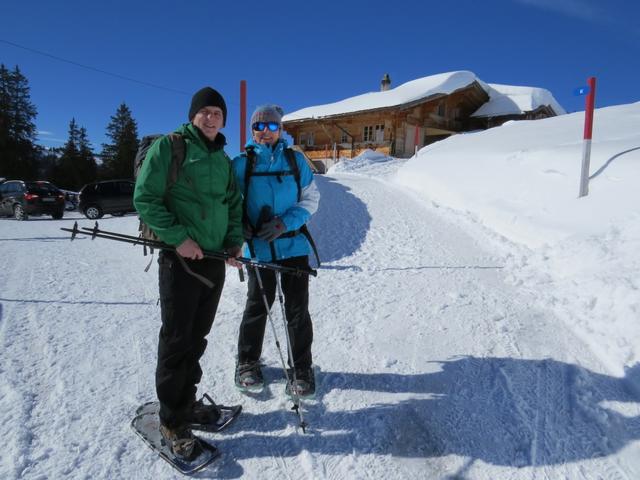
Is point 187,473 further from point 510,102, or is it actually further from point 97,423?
point 510,102

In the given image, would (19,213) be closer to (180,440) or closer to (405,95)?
(180,440)

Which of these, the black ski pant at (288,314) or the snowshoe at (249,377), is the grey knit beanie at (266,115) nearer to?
the black ski pant at (288,314)

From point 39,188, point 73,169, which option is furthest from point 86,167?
point 39,188

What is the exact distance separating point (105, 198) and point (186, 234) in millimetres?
16091

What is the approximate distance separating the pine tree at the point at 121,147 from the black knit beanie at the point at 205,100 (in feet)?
142

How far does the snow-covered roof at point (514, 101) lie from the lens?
24172mm

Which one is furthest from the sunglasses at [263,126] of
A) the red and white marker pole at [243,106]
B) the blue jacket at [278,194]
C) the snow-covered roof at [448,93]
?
the snow-covered roof at [448,93]

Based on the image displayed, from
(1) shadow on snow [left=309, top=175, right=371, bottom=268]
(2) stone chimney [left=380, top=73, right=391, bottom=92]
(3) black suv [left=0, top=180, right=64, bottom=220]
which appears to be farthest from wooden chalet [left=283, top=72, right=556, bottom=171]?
(1) shadow on snow [left=309, top=175, right=371, bottom=268]

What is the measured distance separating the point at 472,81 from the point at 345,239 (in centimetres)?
2314

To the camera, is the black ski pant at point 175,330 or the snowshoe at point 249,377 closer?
the black ski pant at point 175,330

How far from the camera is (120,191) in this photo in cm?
1617

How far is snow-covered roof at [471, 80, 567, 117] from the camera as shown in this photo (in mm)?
24172

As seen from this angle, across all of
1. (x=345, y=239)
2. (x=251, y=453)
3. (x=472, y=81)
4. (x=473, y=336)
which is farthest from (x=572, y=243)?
(x=472, y=81)

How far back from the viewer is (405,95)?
24.3 metres
